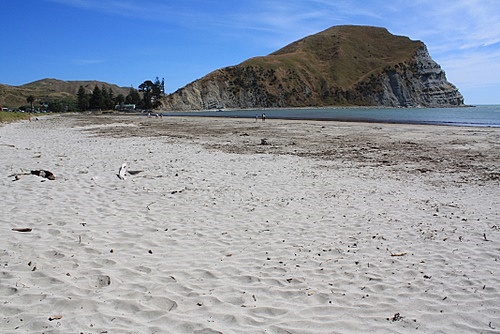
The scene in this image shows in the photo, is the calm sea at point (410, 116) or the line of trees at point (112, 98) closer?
the calm sea at point (410, 116)

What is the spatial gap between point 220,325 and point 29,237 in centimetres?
360

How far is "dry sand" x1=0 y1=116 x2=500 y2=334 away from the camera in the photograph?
3609mm

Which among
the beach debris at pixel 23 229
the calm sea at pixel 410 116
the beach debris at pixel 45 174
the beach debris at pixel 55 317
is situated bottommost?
the beach debris at pixel 55 317

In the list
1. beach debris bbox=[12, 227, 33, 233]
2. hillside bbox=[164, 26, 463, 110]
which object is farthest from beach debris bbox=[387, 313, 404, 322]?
hillside bbox=[164, 26, 463, 110]

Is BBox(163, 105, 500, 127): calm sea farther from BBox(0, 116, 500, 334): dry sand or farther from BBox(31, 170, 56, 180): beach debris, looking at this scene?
BBox(31, 170, 56, 180): beach debris

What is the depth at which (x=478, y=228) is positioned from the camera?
6414 millimetres

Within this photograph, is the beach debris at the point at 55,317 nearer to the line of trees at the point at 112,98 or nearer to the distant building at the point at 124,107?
the line of trees at the point at 112,98

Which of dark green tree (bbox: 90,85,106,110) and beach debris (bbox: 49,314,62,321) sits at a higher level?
dark green tree (bbox: 90,85,106,110)

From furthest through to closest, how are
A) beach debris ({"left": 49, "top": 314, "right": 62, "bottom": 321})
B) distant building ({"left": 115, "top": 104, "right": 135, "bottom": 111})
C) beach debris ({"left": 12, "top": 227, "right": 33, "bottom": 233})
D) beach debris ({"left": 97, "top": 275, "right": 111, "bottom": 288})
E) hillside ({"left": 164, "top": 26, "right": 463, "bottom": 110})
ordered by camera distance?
1. hillside ({"left": 164, "top": 26, "right": 463, "bottom": 110})
2. distant building ({"left": 115, "top": 104, "right": 135, "bottom": 111})
3. beach debris ({"left": 12, "top": 227, "right": 33, "bottom": 233})
4. beach debris ({"left": 97, "top": 275, "right": 111, "bottom": 288})
5. beach debris ({"left": 49, "top": 314, "right": 62, "bottom": 321})

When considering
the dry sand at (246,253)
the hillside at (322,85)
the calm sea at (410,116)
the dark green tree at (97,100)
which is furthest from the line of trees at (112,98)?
the dry sand at (246,253)

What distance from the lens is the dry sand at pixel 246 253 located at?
3.61 m

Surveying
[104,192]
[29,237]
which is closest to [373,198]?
[104,192]

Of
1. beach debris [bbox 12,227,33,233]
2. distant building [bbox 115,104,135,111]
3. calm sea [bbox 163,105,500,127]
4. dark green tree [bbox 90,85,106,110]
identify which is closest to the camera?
beach debris [bbox 12,227,33,233]

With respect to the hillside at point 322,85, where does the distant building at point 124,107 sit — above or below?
below
